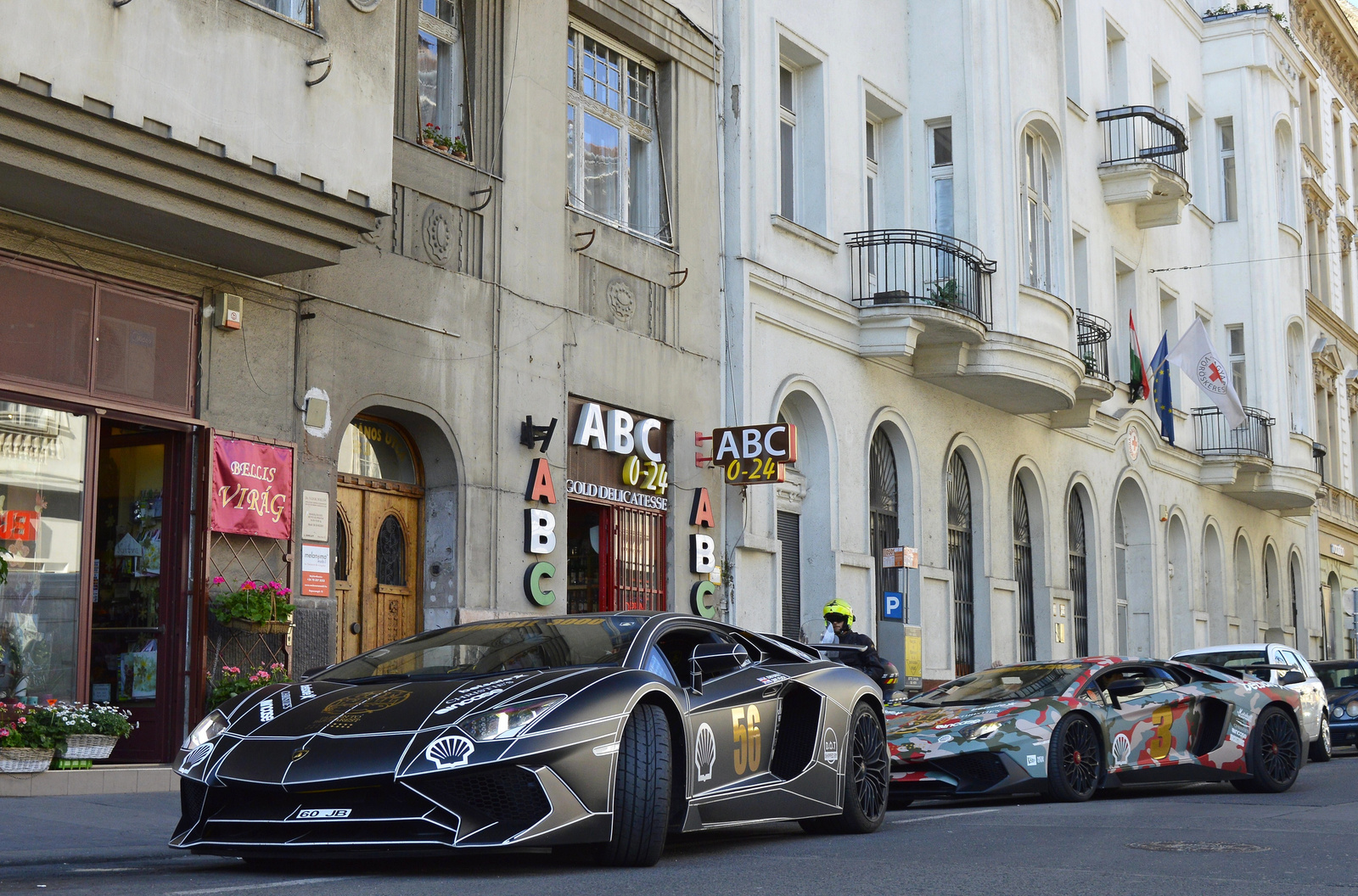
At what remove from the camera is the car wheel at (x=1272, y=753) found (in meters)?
13.7

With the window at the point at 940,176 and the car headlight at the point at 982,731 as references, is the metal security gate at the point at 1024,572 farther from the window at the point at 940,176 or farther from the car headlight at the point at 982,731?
the car headlight at the point at 982,731

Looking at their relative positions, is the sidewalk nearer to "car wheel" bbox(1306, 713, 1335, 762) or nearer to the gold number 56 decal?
the gold number 56 decal

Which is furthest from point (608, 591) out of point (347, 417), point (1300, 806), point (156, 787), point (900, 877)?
point (900, 877)

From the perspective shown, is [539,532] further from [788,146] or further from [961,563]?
[961,563]

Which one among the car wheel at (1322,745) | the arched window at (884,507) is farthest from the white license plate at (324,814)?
the arched window at (884,507)

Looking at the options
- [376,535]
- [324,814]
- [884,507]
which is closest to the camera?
[324,814]

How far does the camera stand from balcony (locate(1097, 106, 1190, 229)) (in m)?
30.0

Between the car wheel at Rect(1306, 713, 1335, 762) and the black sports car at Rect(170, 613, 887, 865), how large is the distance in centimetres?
1171

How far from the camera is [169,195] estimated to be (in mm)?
11992

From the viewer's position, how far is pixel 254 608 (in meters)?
13.1

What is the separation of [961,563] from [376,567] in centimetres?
1216

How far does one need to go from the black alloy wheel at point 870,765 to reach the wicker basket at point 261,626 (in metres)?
5.49

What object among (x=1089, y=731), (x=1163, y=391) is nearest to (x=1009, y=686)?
(x=1089, y=731)

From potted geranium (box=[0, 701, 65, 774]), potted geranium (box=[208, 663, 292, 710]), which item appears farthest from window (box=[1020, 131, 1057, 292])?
potted geranium (box=[0, 701, 65, 774])
